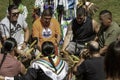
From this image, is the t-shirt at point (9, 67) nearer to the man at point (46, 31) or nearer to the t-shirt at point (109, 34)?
the t-shirt at point (109, 34)

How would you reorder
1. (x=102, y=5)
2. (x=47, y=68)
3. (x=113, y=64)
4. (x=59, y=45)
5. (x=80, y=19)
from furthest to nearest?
(x=102, y=5) → (x=59, y=45) → (x=80, y=19) → (x=47, y=68) → (x=113, y=64)

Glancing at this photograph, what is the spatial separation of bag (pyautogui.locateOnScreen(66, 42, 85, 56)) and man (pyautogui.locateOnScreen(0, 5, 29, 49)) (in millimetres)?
952

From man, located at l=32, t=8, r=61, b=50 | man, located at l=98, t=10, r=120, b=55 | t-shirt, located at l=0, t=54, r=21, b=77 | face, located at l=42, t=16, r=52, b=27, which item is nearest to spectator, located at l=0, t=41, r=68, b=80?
t-shirt, located at l=0, t=54, r=21, b=77

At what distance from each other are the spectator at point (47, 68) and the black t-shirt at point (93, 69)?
313 millimetres

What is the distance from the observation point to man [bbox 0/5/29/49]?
8.88m

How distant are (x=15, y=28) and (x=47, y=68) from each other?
314 centimetres

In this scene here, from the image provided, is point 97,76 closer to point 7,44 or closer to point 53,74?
point 53,74

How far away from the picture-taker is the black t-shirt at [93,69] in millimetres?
5824

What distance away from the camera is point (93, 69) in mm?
5887

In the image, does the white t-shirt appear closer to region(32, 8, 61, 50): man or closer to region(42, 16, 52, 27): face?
A: region(32, 8, 61, 50): man

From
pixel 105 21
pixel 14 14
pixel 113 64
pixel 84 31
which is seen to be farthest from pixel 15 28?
pixel 113 64

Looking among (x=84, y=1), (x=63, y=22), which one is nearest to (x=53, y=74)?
(x=63, y=22)

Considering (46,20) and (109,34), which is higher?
(46,20)

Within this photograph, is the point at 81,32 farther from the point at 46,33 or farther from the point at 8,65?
the point at 8,65
